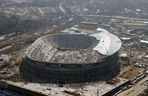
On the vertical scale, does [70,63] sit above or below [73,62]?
above

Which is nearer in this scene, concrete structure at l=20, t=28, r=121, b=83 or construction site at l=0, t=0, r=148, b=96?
construction site at l=0, t=0, r=148, b=96

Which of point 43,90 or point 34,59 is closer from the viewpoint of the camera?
point 43,90

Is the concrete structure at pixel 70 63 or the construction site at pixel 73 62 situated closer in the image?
the construction site at pixel 73 62

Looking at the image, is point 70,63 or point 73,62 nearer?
point 70,63

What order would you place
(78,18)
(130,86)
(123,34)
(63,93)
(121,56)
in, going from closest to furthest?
1. (63,93)
2. (130,86)
3. (121,56)
4. (123,34)
5. (78,18)

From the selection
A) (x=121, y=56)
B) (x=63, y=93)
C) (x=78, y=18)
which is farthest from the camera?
(x=78, y=18)

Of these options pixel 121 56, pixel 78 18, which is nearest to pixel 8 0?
pixel 78 18

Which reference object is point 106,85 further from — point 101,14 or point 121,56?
point 101,14

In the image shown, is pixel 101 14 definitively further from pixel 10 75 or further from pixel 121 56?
pixel 10 75
